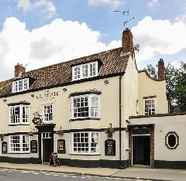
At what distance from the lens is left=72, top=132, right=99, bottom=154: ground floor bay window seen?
34.8 metres

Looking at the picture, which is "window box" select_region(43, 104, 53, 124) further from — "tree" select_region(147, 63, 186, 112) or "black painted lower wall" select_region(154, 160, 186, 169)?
"tree" select_region(147, 63, 186, 112)

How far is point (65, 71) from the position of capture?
39.3m

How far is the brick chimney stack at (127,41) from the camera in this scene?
35.5m

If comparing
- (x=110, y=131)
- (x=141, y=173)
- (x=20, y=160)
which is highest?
(x=110, y=131)

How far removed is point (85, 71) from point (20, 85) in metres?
8.58

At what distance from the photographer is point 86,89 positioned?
36.0m

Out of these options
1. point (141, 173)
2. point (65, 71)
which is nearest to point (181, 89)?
point (65, 71)

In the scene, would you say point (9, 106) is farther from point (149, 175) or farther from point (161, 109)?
point (149, 175)

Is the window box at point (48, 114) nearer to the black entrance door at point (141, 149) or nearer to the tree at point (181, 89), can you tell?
the black entrance door at point (141, 149)

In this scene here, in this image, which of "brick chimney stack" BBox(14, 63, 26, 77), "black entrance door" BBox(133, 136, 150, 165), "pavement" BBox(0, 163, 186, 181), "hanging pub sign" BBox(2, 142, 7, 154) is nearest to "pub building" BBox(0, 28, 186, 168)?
"black entrance door" BBox(133, 136, 150, 165)

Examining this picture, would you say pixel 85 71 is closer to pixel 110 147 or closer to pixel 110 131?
pixel 110 131

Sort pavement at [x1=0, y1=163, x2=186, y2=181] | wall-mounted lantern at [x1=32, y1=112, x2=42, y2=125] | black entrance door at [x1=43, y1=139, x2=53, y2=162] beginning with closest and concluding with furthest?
pavement at [x1=0, y1=163, x2=186, y2=181], black entrance door at [x1=43, y1=139, x2=53, y2=162], wall-mounted lantern at [x1=32, y1=112, x2=42, y2=125]

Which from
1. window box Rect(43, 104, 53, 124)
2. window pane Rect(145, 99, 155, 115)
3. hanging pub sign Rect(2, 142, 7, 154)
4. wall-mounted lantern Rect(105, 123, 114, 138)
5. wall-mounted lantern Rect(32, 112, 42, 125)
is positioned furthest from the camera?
hanging pub sign Rect(2, 142, 7, 154)

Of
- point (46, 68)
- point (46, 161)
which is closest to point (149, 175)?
point (46, 161)
